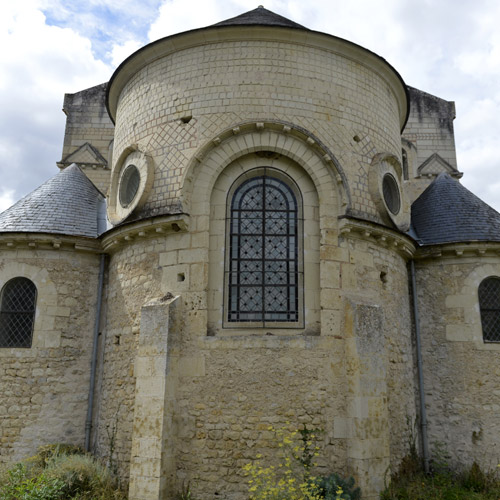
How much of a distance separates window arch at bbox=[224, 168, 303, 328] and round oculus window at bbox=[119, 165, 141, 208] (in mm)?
2287

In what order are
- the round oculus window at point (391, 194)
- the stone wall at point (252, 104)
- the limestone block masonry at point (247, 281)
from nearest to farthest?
the limestone block masonry at point (247, 281), the stone wall at point (252, 104), the round oculus window at point (391, 194)

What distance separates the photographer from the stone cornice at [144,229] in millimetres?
8961

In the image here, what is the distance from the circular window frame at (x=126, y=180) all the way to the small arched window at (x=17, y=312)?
2197mm

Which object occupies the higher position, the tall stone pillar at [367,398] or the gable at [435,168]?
the gable at [435,168]

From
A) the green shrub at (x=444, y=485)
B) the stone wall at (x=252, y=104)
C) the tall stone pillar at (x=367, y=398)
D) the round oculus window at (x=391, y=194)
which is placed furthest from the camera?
the round oculus window at (x=391, y=194)

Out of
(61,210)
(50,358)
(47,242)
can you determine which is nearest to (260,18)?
(61,210)

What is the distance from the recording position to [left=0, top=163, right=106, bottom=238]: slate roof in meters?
10.6

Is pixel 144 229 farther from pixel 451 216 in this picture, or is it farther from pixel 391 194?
pixel 451 216

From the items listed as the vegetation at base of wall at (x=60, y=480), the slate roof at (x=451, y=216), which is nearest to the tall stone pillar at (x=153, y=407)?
the vegetation at base of wall at (x=60, y=480)

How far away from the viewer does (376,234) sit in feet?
30.6

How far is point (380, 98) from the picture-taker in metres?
10.8

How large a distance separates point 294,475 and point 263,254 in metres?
3.55

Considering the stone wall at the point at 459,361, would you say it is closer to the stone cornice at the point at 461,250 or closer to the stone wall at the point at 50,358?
the stone cornice at the point at 461,250

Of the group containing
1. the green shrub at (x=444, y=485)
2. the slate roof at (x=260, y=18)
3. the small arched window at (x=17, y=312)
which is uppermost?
the slate roof at (x=260, y=18)
